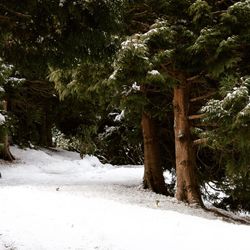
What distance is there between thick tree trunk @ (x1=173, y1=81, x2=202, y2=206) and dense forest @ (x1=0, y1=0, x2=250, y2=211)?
0.09 ft

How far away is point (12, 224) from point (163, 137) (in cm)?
905

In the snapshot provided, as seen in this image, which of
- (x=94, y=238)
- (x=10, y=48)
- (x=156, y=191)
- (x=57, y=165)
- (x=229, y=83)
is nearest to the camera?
(x=10, y=48)

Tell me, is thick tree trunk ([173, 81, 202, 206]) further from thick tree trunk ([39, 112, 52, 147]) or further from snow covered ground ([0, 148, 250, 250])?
thick tree trunk ([39, 112, 52, 147])

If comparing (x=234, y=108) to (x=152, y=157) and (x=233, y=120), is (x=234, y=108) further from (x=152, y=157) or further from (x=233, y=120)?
(x=152, y=157)

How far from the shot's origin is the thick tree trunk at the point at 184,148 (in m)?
12.9

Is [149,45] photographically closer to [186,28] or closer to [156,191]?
[186,28]

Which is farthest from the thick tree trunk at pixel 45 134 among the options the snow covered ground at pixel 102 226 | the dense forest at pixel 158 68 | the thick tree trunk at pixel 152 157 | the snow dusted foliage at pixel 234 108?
the snow dusted foliage at pixel 234 108

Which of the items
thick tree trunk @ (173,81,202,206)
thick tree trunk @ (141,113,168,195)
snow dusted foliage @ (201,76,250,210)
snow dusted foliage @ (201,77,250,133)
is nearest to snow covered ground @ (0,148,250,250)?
thick tree trunk @ (173,81,202,206)

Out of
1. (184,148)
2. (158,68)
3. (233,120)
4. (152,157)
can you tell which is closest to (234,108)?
(233,120)

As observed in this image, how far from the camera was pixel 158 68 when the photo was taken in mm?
11375

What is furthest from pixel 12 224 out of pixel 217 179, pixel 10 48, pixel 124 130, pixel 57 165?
pixel 57 165

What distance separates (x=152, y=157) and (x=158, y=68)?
4455 millimetres

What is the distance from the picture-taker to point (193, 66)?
11445mm

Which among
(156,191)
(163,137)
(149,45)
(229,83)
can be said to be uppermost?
(149,45)
